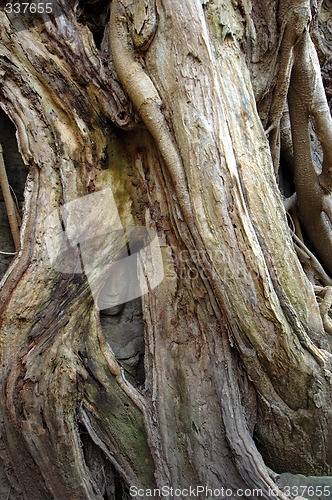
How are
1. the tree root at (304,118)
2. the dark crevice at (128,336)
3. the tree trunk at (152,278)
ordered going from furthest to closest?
1. the tree root at (304,118)
2. the dark crevice at (128,336)
3. the tree trunk at (152,278)

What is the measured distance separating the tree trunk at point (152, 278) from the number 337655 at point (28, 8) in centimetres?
4

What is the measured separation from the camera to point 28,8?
69.5 inches

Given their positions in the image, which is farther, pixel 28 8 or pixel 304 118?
pixel 304 118

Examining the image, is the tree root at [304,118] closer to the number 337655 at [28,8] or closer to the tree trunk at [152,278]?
the tree trunk at [152,278]

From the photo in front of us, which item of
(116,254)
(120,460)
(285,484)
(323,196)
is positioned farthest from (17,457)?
(323,196)

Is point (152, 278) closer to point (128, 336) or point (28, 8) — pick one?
point (128, 336)

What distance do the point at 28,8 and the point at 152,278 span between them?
1.50 m

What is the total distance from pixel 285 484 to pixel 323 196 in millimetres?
1834

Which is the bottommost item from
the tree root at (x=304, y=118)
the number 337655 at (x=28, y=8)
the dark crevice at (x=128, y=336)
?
the dark crevice at (x=128, y=336)

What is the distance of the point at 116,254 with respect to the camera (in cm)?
176

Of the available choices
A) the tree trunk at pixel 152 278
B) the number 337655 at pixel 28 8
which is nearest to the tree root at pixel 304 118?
the tree trunk at pixel 152 278

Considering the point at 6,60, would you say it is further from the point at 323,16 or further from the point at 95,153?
the point at 323,16

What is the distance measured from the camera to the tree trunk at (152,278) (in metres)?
1.41

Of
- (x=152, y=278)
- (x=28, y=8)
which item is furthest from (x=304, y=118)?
(x=28, y=8)
